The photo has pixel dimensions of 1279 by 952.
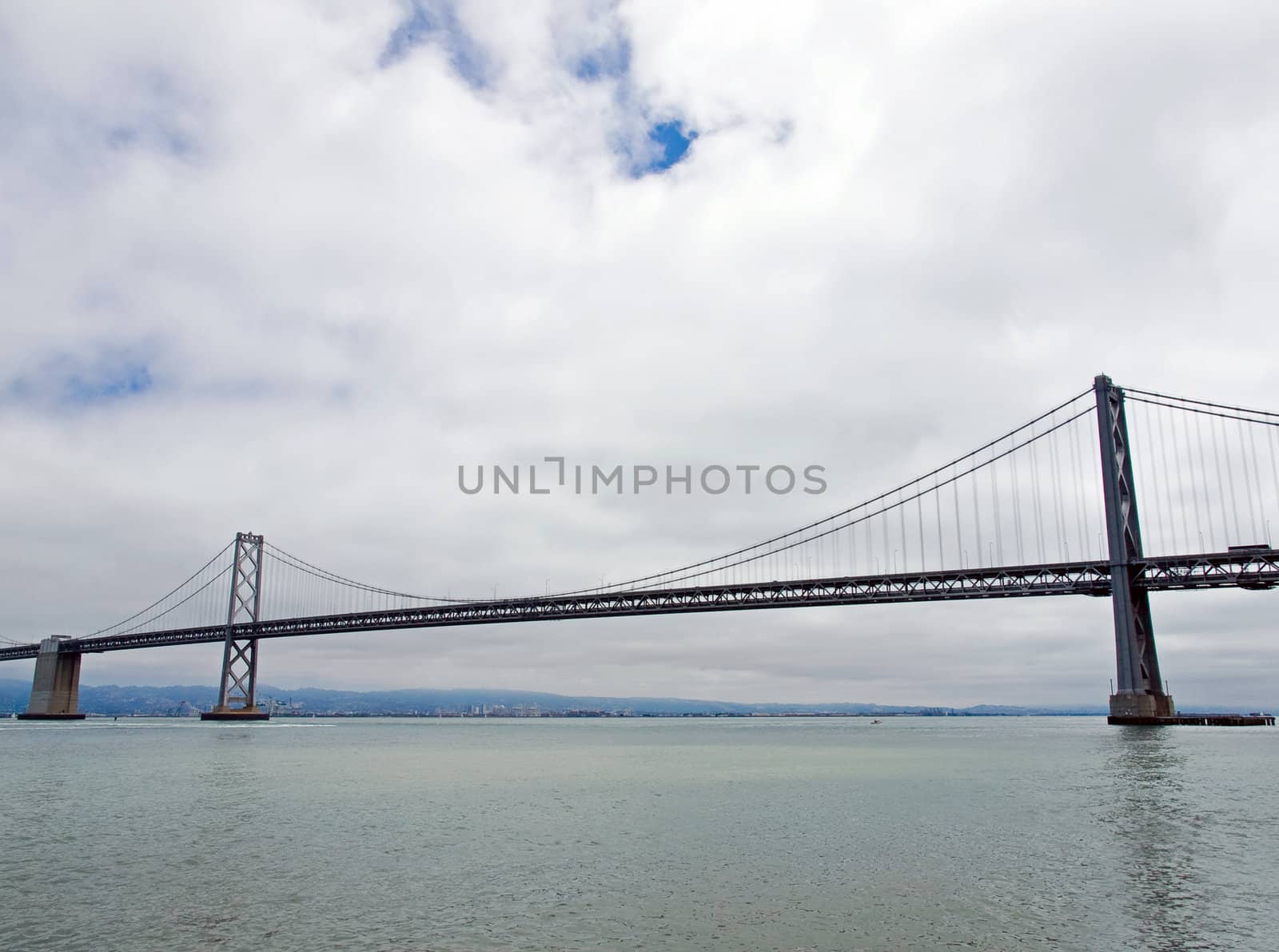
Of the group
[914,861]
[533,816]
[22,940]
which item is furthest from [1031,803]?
[22,940]

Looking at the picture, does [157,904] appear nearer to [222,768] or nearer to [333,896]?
[333,896]

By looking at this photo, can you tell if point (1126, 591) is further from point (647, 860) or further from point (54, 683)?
point (54, 683)

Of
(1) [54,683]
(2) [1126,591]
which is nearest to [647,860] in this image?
(2) [1126,591]

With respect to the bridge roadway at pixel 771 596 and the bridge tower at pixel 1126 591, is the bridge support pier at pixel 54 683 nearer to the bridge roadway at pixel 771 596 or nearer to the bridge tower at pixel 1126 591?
the bridge roadway at pixel 771 596

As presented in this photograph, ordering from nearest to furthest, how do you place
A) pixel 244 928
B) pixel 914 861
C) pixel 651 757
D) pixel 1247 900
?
pixel 244 928
pixel 1247 900
pixel 914 861
pixel 651 757

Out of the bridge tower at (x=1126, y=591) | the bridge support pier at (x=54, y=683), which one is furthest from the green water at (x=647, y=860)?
the bridge support pier at (x=54, y=683)

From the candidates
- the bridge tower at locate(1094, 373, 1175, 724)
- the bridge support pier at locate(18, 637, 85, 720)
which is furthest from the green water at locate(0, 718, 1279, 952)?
the bridge support pier at locate(18, 637, 85, 720)

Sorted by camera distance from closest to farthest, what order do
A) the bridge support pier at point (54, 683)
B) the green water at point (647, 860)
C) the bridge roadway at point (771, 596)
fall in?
the green water at point (647, 860), the bridge roadway at point (771, 596), the bridge support pier at point (54, 683)
